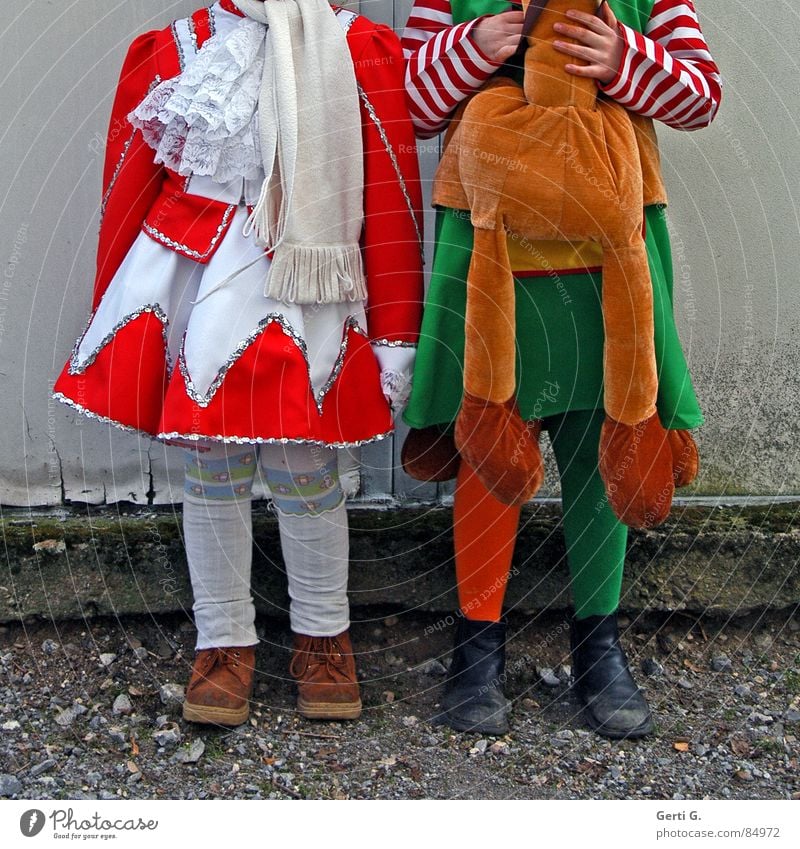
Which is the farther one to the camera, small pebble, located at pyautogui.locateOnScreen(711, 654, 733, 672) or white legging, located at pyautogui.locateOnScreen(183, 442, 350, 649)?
small pebble, located at pyautogui.locateOnScreen(711, 654, 733, 672)

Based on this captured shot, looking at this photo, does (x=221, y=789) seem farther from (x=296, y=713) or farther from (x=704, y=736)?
(x=704, y=736)

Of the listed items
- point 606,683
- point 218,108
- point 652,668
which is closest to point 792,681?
point 652,668

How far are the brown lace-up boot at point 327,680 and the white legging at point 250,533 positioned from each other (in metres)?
0.03

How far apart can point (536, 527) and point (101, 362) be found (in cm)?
83

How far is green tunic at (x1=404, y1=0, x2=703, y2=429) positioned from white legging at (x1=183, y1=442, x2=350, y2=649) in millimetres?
208

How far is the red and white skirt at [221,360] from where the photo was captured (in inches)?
60.6

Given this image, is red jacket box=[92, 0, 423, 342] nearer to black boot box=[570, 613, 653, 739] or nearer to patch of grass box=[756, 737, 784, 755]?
black boot box=[570, 613, 653, 739]

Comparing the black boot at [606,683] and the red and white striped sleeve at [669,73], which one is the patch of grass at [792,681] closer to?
the black boot at [606,683]

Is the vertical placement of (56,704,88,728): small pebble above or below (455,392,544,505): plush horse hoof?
below

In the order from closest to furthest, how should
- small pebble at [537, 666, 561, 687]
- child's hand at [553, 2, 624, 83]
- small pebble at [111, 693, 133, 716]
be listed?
child's hand at [553, 2, 624, 83], small pebble at [111, 693, 133, 716], small pebble at [537, 666, 561, 687]

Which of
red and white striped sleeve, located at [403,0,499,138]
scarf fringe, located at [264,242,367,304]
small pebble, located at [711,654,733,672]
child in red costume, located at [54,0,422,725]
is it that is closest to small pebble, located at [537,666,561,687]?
small pebble, located at [711,654,733,672]

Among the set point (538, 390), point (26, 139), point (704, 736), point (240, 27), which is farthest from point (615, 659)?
point (26, 139)

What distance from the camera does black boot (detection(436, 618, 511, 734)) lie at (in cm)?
174

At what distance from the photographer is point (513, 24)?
1.48 m
